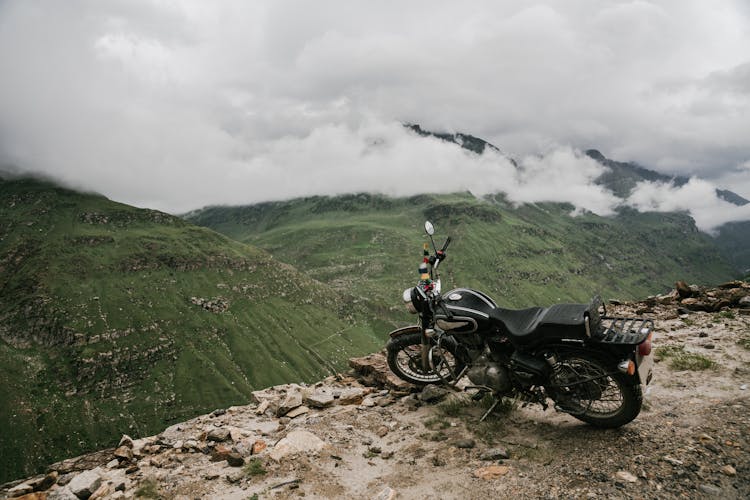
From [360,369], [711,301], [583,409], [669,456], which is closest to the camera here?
[669,456]

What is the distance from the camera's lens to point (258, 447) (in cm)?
777

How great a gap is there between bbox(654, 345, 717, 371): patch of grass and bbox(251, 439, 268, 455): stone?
906 cm

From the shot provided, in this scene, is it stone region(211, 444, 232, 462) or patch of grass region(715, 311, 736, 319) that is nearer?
stone region(211, 444, 232, 462)

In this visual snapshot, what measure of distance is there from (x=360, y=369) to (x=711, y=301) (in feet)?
41.0

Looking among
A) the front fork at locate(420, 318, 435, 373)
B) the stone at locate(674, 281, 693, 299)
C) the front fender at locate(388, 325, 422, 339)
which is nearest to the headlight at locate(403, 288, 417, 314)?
the front fork at locate(420, 318, 435, 373)

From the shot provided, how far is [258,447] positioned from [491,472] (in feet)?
14.5

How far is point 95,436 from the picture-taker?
153625mm

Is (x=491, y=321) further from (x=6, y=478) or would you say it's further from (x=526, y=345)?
(x=6, y=478)

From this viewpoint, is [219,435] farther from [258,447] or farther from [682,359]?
[682,359]

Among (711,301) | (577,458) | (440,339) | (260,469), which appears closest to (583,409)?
(577,458)

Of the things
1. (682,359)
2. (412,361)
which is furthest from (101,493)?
(682,359)

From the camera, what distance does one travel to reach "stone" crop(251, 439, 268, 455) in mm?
7698

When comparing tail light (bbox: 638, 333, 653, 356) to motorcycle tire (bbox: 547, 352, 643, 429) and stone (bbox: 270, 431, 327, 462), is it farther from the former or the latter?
stone (bbox: 270, 431, 327, 462)

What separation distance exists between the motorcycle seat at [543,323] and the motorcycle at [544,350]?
14 mm
